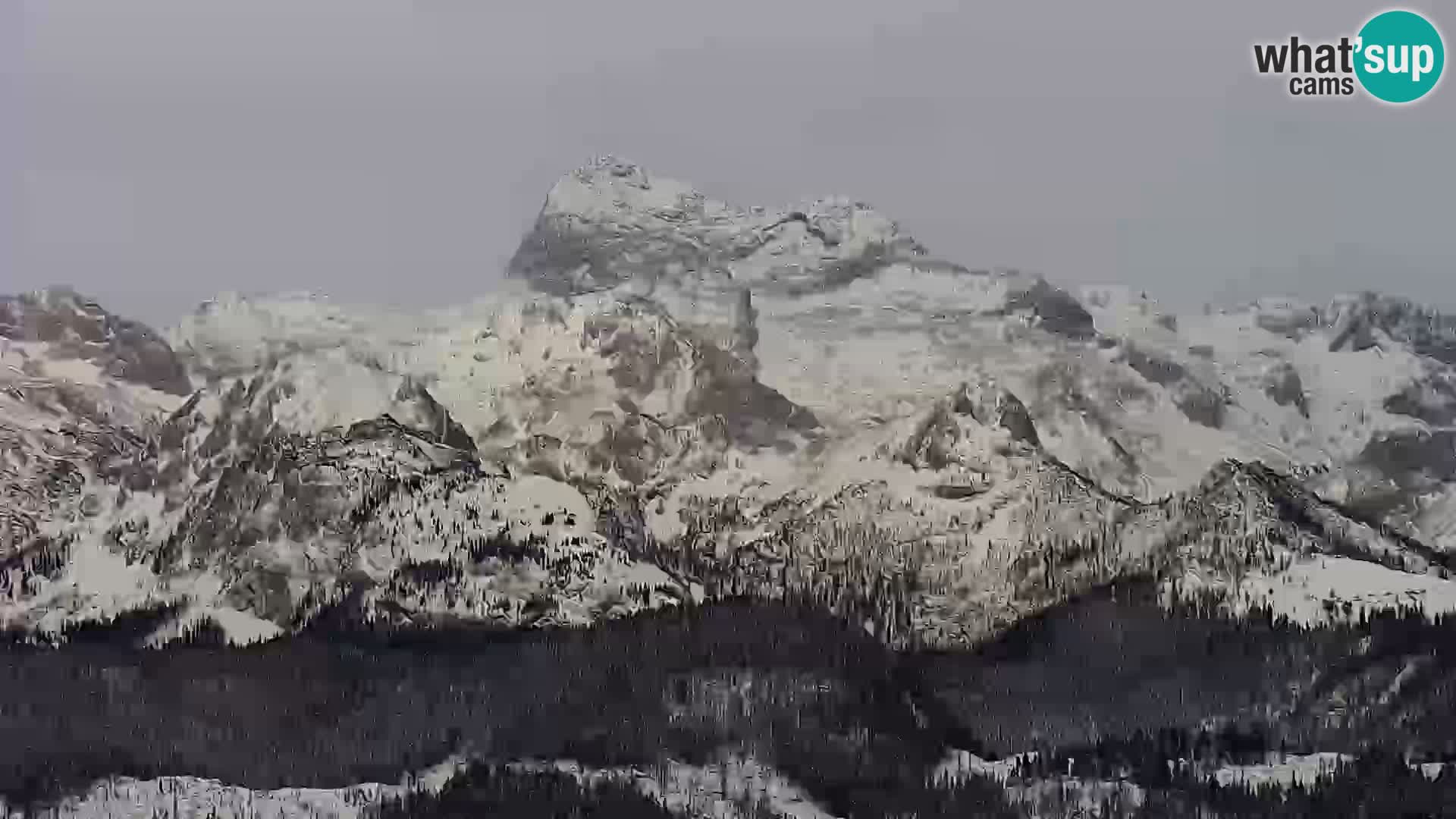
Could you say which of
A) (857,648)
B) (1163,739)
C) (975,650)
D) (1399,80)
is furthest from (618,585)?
(1399,80)

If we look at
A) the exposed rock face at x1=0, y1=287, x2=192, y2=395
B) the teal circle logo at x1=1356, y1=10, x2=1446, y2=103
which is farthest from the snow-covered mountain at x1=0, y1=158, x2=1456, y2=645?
the teal circle logo at x1=1356, y1=10, x2=1446, y2=103

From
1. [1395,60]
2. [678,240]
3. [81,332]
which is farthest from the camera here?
[678,240]

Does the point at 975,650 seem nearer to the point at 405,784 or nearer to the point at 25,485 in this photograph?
→ the point at 405,784

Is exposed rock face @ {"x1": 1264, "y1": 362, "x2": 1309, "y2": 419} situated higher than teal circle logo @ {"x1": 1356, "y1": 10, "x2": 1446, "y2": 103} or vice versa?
teal circle logo @ {"x1": 1356, "y1": 10, "x2": 1446, "y2": 103}

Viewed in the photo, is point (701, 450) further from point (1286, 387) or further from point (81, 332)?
point (81, 332)

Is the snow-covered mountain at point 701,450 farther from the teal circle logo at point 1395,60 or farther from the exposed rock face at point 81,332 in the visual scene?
the teal circle logo at point 1395,60

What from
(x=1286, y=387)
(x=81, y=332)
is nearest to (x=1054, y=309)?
(x=1286, y=387)

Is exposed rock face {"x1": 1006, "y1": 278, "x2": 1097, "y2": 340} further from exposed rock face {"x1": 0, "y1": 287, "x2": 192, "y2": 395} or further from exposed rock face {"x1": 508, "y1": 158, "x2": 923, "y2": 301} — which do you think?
exposed rock face {"x1": 0, "y1": 287, "x2": 192, "y2": 395}
